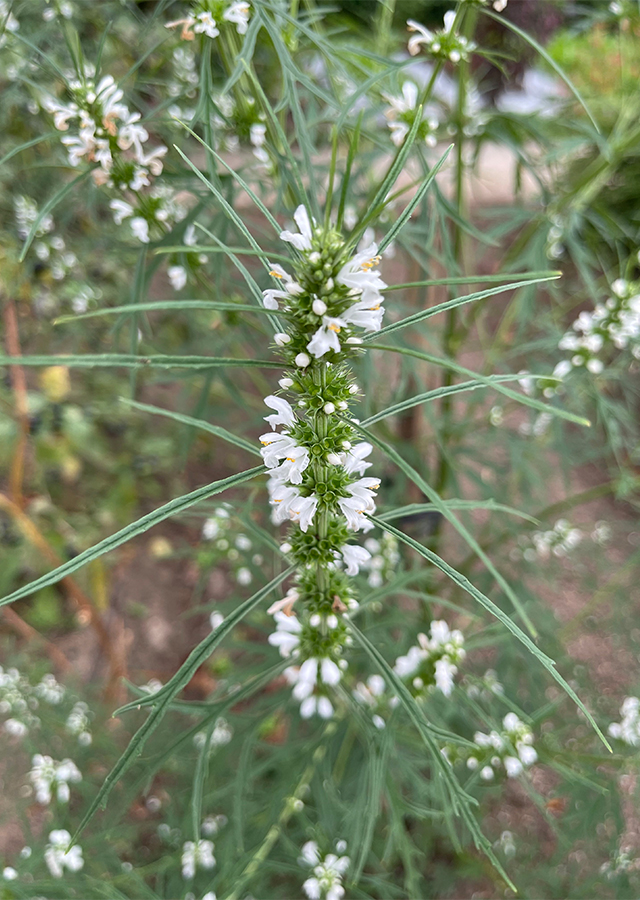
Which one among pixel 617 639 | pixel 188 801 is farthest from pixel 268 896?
pixel 617 639

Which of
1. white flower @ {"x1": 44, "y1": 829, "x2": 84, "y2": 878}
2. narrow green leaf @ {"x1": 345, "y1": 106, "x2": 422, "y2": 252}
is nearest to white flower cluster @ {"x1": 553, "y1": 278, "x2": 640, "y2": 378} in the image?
narrow green leaf @ {"x1": 345, "y1": 106, "x2": 422, "y2": 252}

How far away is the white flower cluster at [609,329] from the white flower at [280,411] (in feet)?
2.91

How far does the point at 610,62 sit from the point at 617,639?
4.00 m

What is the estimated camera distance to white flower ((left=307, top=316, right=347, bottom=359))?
1.48 ft

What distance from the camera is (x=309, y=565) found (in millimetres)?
634

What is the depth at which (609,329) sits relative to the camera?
1206mm

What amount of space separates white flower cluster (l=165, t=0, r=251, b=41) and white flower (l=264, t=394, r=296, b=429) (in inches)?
20.9

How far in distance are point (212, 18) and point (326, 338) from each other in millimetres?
575

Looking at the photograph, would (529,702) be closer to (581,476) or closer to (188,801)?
(188,801)

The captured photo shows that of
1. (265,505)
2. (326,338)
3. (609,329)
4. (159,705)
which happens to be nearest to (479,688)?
(265,505)

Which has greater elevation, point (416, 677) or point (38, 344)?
point (38, 344)

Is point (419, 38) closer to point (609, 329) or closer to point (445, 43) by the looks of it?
point (445, 43)

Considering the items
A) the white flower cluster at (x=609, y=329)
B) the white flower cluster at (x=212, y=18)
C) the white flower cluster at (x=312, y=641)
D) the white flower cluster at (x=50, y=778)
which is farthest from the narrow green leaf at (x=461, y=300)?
the white flower cluster at (x=50, y=778)

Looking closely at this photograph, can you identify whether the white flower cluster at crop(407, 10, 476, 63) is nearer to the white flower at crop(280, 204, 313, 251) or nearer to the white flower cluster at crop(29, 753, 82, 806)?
the white flower at crop(280, 204, 313, 251)
